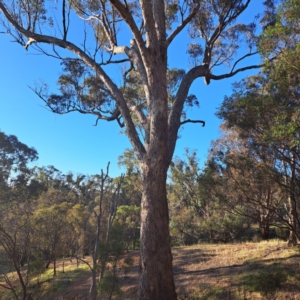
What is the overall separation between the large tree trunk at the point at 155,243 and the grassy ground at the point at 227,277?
6.84 ft

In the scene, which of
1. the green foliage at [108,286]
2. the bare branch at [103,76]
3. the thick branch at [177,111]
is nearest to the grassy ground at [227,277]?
the green foliage at [108,286]

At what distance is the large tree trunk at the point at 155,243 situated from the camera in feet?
11.2

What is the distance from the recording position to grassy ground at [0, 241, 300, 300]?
506cm

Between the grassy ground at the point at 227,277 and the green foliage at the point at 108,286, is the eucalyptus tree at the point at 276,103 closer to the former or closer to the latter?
A: the grassy ground at the point at 227,277

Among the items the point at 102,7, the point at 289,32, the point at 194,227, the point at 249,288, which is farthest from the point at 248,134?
the point at 194,227

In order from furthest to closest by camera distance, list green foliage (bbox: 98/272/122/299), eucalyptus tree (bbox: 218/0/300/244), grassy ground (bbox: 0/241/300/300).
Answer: green foliage (bbox: 98/272/122/299), grassy ground (bbox: 0/241/300/300), eucalyptus tree (bbox: 218/0/300/244)

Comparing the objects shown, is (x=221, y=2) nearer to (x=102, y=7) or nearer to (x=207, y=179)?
(x=102, y=7)

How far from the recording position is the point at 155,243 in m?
3.57

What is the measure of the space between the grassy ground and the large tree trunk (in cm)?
208

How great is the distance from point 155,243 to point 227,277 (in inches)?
180

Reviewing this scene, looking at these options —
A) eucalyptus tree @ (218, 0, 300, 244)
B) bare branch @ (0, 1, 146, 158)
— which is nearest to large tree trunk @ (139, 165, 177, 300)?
bare branch @ (0, 1, 146, 158)

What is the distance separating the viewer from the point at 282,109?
18.3ft

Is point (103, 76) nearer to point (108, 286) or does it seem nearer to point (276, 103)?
point (276, 103)

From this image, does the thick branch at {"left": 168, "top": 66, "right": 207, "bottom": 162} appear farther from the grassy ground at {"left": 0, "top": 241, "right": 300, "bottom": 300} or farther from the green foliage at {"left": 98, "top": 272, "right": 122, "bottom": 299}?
the green foliage at {"left": 98, "top": 272, "right": 122, "bottom": 299}
